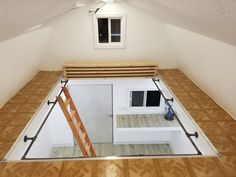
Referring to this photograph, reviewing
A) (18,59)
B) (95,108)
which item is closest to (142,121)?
(95,108)

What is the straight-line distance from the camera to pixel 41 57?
13.6 ft

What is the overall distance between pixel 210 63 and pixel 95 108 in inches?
116

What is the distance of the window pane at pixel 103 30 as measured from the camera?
409cm

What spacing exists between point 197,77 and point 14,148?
3009 mm

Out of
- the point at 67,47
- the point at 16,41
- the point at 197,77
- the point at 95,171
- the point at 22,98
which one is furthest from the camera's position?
the point at 67,47

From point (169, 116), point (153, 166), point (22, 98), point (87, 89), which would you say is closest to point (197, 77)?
point (169, 116)

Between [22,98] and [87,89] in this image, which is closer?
[22,98]

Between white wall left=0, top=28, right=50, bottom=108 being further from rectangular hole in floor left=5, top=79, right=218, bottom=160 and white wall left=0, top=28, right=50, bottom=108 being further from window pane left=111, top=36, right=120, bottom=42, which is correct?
window pane left=111, top=36, right=120, bottom=42

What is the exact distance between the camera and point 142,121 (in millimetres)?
4719

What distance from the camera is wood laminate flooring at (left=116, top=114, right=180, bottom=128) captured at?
4.55 meters

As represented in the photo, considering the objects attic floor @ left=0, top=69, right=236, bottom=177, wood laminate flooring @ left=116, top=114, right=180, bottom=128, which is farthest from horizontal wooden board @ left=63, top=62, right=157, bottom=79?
attic floor @ left=0, top=69, right=236, bottom=177

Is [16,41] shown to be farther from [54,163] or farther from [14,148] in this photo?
[54,163]

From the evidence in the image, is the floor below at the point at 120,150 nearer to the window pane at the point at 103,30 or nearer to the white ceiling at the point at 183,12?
the window pane at the point at 103,30

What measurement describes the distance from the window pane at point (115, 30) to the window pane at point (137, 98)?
4.52 feet
